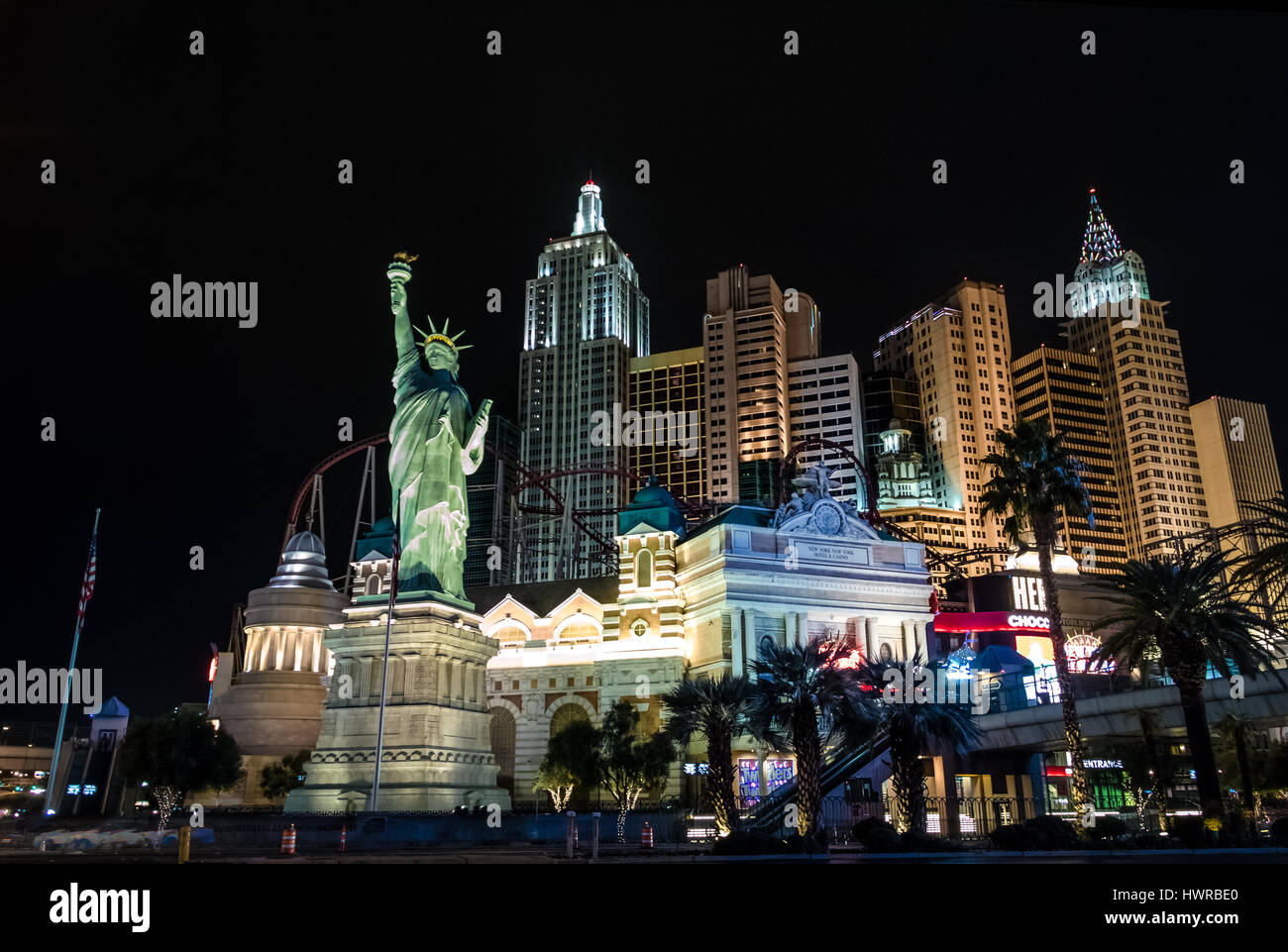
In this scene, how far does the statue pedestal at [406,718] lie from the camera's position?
46531mm

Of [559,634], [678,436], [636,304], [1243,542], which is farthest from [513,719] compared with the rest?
[1243,542]

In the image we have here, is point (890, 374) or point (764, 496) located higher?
point (890, 374)

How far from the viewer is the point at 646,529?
62812mm

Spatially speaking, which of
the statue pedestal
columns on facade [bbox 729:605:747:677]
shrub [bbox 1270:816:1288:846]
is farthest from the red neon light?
shrub [bbox 1270:816:1288:846]

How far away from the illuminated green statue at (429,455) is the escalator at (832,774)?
21.1 m

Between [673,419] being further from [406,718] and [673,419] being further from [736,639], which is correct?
[406,718]

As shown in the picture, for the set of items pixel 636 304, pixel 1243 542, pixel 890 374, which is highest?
pixel 636 304

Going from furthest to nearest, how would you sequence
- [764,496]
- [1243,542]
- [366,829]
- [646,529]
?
1. [1243,542]
2. [764,496]
3. [646,529]
4. [366,829]

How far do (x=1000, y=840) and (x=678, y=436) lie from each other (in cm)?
14710

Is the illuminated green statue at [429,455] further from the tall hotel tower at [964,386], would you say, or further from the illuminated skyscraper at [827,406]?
the tall hotel tower at [964,386]

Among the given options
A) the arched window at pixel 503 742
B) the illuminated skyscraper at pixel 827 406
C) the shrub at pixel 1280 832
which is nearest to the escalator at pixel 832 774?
the shrub at pixel 1280 832

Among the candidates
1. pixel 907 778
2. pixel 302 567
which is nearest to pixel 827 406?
pixel 302 567

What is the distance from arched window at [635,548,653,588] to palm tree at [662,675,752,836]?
2523 centimetres
